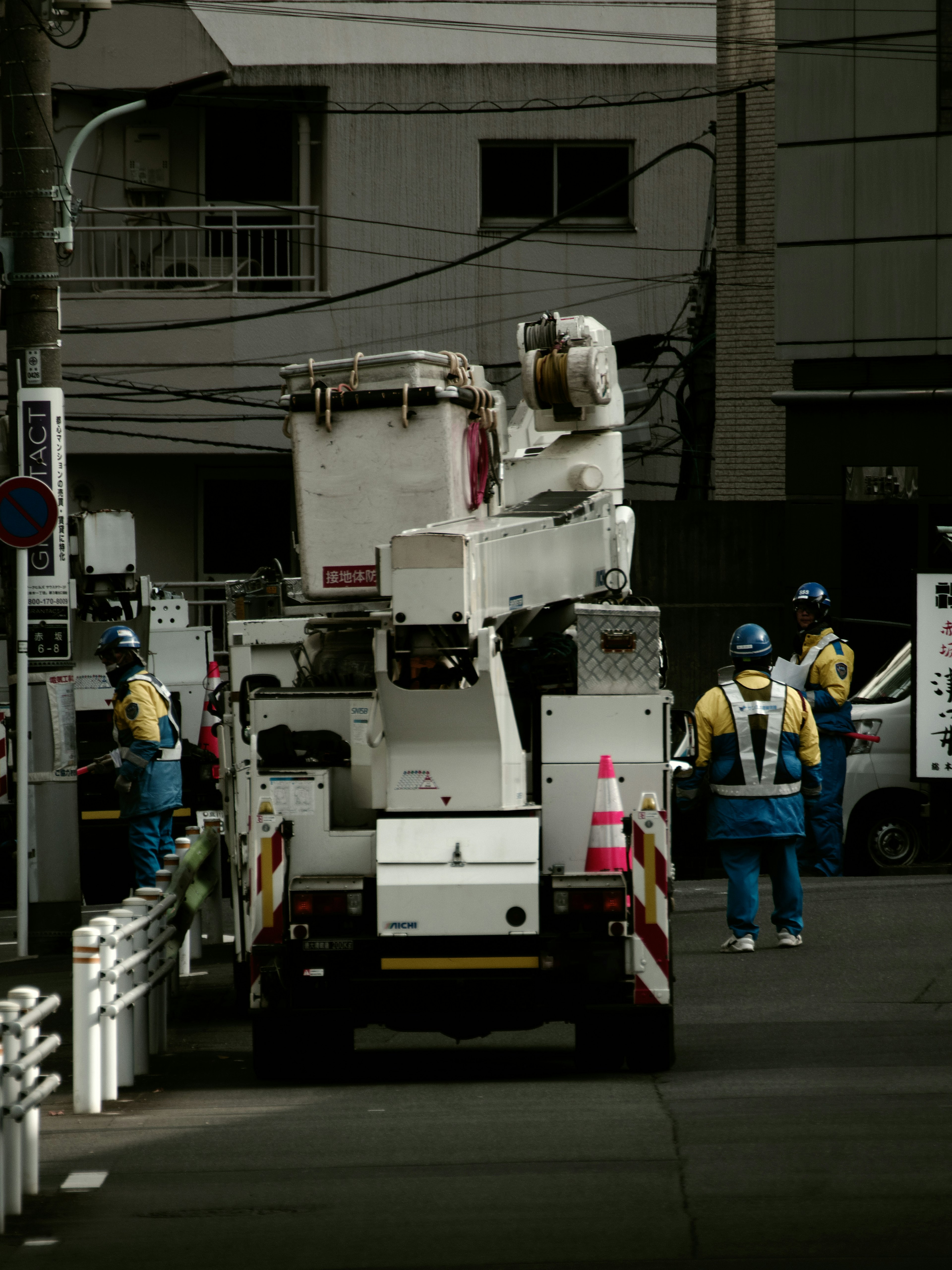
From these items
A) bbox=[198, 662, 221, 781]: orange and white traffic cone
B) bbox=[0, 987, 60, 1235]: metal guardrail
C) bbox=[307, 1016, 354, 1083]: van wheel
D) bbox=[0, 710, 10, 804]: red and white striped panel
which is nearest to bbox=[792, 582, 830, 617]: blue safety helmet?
bbox=[198, 662, 221, 781]: orange and white traffic cone

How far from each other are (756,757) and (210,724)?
6.19 m

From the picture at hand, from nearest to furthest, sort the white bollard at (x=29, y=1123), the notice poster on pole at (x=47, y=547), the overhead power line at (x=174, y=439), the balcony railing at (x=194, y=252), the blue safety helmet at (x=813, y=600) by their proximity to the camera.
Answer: the white bollard at (x=29, y=1123)
the notice poster on pole at (x=47, y=547)
the blue safety helmet at (x=813, y=600)
the overhead power line at (x=174, y=439)
the balcony railing at (x=194, y=252)

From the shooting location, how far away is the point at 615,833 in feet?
28.4

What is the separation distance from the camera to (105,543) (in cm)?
1392

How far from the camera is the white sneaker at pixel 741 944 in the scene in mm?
12008

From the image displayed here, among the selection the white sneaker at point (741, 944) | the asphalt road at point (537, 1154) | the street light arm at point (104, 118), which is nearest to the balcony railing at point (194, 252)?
the street light arm at point (104, 118)

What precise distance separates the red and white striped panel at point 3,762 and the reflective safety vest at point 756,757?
22.8 feet

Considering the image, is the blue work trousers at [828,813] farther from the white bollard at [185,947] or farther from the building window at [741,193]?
the building window at [741,193]

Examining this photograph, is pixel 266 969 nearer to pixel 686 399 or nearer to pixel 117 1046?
pixel 117 1046

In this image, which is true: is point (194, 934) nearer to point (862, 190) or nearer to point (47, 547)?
point (47, 547)

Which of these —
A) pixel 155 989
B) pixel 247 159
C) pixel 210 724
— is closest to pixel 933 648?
pixel 210 724

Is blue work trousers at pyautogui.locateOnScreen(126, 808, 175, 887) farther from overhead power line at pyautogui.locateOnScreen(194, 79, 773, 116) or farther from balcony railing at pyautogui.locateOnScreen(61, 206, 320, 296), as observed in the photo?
overhead power line at pyautogui.locateOnScreen(194, 79, 773, 116)

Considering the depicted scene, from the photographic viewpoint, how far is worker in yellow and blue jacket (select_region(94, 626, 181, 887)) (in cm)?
1323

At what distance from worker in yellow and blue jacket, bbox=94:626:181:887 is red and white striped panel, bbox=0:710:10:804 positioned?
2.69 m
